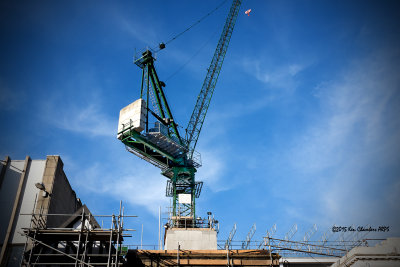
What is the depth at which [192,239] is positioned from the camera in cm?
3994

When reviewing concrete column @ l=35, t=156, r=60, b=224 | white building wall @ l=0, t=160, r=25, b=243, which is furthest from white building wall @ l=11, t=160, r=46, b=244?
white building wall @ l=0, t=160, r=25, b=243

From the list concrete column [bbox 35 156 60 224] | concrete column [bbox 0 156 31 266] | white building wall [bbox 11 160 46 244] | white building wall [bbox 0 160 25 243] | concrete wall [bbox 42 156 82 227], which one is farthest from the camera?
concrete wall [bbox 42 156 82 227]

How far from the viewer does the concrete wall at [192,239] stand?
129 feet

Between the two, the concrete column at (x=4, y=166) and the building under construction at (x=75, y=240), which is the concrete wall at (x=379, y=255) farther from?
the concrete column at (x=4, y=166)

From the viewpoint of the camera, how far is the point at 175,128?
185 feet

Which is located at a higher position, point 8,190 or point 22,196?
point 8,190

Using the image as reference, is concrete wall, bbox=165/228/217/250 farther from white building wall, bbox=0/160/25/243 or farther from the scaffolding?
white building wall, bbox=0/160/25/243

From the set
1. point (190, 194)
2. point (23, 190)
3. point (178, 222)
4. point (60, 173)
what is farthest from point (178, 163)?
point (23, 190)

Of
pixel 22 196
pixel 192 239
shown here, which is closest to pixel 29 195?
pixel 22 196

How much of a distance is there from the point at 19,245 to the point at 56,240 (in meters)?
3.10

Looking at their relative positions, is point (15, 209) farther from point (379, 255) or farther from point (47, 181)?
point (379, 255)

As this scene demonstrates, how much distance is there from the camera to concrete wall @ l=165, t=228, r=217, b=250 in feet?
129

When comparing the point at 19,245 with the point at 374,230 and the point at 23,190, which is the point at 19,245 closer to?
the point at 23,190

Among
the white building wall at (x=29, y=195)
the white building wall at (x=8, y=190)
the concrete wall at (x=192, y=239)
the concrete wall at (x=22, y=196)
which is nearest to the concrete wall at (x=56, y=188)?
the concrete wall at (x=22, y=196)
